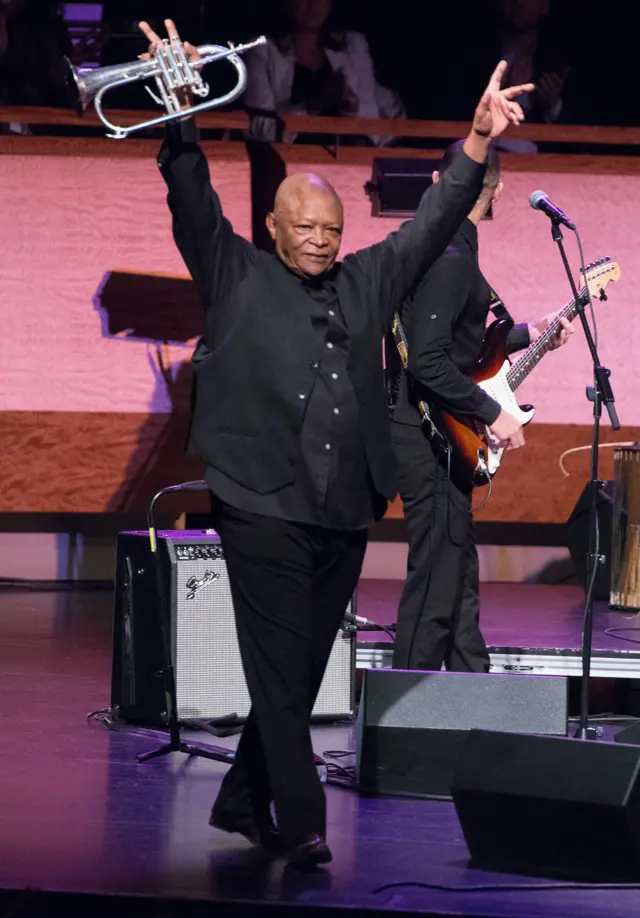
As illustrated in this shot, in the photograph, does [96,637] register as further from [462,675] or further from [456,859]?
[456,859]

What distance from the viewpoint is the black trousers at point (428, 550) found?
4.66m

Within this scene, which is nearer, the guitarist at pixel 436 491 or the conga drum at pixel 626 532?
the guitarist at pixel 436 491

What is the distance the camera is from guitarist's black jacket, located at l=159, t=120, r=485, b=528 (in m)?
3.21

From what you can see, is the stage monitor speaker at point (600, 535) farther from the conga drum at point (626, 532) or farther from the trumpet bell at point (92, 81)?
the trumpet bell at point (92, 81)

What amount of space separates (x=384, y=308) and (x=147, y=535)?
1921 mm

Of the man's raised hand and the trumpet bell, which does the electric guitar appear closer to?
the man's raised hand

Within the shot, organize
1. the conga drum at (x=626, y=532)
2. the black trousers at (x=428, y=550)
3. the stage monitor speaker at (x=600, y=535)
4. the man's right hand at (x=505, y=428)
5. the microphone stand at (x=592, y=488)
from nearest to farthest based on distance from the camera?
the man's right hand at (x=505, y=428), the microphone stand at (x=592, y=488), the black trousers at (x=428, y=550), the conga drum at (x=626, y=532), the stage monitor speaker at (x=600, y=535)

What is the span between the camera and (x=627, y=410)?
7770 millimetres

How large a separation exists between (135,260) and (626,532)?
10.9ft

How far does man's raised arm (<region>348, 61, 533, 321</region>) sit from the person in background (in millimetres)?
4649

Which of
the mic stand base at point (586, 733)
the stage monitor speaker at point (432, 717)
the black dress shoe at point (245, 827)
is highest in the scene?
the stage monitor speaker at point (432, 717)

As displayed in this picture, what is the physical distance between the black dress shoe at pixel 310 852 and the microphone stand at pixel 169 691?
112 centimetres

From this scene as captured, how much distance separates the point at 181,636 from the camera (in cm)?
494

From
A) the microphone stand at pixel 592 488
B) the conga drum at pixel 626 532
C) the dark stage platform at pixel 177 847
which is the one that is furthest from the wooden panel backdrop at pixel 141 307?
the microphone stand at pixel 592 488
